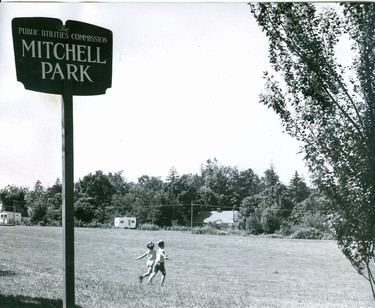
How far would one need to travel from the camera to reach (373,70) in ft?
16.9

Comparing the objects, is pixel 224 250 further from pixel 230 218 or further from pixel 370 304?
pixel 370 304

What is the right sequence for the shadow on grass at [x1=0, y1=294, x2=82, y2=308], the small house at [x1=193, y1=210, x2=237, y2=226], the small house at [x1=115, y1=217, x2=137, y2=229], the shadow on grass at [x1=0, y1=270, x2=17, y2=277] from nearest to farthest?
the shadow on grass at [x1=0, y1=294, x2=82, y2=308] < the shadow on grass at [x1=0, y1=270, x2=17, y2=277] < the small house at [x1=193, y1=210, x2=237, y2=226] < the small house at [x1=115, y1=217, x2=137, y2=229]

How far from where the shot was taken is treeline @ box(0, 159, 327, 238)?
5734 millimetres

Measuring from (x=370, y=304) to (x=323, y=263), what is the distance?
0.96 metres

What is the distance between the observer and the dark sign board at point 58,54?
12.3 ft

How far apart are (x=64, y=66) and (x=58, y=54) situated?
12cm

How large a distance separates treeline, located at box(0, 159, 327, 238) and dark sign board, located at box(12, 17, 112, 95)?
6.14 feet

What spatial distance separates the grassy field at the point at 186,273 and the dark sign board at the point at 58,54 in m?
2.65

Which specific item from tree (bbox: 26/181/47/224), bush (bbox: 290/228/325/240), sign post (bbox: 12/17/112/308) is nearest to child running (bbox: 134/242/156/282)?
tree (bbox: 26/181/47/224)

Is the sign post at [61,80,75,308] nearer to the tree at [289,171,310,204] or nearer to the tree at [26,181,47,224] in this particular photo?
the tree at [26,181,47,224]

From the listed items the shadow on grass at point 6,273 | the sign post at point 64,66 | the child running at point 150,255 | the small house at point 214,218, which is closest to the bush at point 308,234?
the small house at point 214,218

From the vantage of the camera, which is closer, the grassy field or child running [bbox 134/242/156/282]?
the grassy field

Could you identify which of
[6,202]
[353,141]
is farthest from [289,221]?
[6,202]

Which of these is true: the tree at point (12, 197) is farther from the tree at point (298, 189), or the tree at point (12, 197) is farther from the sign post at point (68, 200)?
the tree at point (298, 189)
